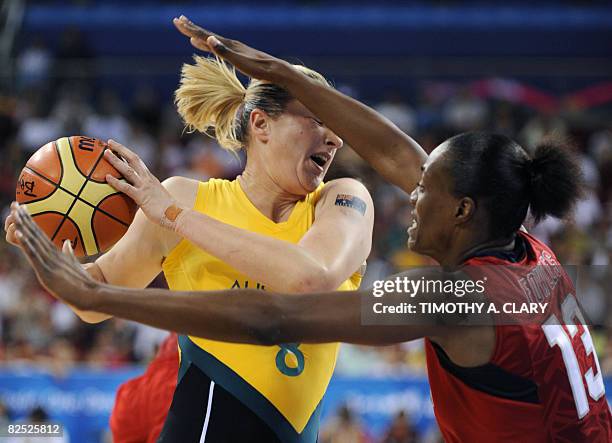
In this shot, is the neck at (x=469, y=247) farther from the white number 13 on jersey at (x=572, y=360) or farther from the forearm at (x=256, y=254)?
the forearm at (x=256, y=254)

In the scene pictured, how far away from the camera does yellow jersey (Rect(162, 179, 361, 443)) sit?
349cm

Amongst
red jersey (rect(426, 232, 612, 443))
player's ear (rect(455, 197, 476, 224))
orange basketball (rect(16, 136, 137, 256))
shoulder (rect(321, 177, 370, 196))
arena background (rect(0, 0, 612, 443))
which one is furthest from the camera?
arena background (rect(0, 0, 612, 443))

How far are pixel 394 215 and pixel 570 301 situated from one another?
8931 millimetres

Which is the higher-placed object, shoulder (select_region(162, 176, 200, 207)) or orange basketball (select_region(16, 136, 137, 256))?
shoulder (select_region(162, 176, 200, 207))

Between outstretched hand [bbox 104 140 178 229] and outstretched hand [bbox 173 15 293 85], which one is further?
outstretched hand [bbox 173 15 293 85]

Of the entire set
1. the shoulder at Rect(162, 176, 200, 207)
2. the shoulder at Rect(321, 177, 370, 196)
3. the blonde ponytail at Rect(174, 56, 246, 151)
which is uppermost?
the blonde ponytail at Rect(174, 56, 246, 151)

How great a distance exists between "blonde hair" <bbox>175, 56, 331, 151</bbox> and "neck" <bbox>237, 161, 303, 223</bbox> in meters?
0.22

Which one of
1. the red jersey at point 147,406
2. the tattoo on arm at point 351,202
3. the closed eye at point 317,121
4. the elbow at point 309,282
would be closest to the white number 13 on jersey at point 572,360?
the elbow at point 309,282

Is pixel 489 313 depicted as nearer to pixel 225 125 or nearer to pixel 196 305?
pixel 196 305

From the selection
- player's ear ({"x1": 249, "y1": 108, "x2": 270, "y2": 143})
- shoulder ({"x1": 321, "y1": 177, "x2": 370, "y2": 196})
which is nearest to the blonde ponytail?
player's ear ({"x1": 249, "y1": 108, "x2": 270, "y2": 143})

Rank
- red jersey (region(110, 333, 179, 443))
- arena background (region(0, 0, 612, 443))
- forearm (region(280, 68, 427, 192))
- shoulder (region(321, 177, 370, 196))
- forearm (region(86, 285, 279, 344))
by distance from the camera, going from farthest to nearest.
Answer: arena background (region(0, 0, 612, 443)) < red jersey (region(110, 333, 179, 443)) < shoulder (region(321, 177, 370, 196)) < forearm (region(280, 68, 427, 192)) < forearm (region(86, 285, 279, 344))

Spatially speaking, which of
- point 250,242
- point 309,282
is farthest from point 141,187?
point 309,282

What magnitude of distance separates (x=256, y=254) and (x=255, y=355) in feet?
1.55

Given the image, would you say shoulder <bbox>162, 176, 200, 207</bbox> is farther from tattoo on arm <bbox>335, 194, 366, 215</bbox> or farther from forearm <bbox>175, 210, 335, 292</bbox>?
tattoo on arm <bbox>335, 194, 366, 215</bbox>
